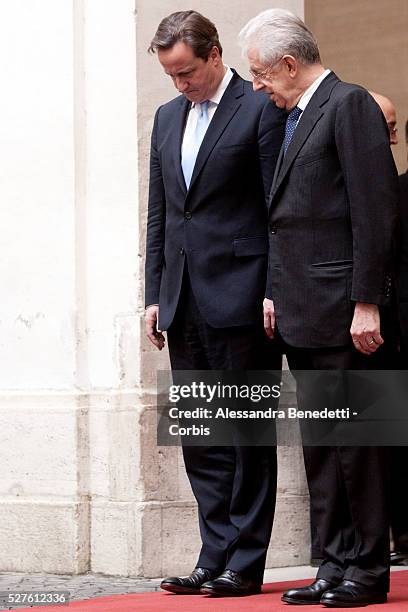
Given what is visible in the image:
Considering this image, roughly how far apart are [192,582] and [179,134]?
1640mm

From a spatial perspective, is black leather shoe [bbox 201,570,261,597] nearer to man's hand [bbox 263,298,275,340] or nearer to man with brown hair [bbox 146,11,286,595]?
man with brown hair [bbox 146,11,286,595]

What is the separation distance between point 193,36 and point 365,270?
1144 mm

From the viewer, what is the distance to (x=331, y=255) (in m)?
4.58

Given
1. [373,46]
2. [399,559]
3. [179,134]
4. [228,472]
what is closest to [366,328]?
[228,472]

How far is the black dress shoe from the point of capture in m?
4.39

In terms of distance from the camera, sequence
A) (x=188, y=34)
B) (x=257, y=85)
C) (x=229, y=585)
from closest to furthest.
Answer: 1. (x=257, y=85)
2. (x=229, y=585)
3. (x=188, y=34)

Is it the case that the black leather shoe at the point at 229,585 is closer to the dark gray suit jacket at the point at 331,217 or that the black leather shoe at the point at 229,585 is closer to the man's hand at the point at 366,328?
the dark gray suit jacket at the point at 331,217

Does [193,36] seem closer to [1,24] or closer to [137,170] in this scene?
[137,170]

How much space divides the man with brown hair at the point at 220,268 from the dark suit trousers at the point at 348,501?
363 millimetres

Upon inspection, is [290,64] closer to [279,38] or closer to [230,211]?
[279,38]

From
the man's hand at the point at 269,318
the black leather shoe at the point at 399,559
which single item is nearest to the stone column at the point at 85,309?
the black leather shoe at the point at 399,559

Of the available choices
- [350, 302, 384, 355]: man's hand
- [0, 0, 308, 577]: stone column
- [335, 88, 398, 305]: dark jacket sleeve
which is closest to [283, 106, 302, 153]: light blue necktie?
[335, 88, 398, 305]: dark jacket sleeve

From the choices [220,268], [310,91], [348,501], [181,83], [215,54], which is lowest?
[348,501]

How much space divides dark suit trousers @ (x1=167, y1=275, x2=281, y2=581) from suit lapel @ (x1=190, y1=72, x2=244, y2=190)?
436mm
